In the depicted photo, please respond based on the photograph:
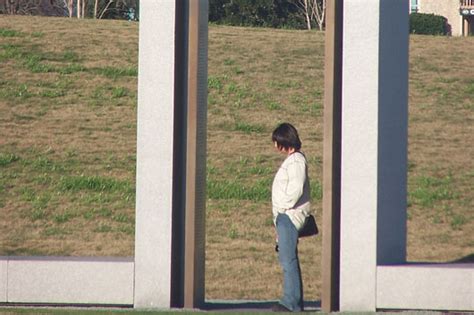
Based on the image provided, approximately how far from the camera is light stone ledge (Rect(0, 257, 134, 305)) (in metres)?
9.72

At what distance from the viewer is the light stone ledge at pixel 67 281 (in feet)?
31.9

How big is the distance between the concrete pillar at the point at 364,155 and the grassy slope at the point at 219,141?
392 centimetres

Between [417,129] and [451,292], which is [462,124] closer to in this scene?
[417,129]

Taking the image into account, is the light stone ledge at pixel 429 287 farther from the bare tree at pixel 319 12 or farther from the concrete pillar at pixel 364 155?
the bare tree at pixel 319 12

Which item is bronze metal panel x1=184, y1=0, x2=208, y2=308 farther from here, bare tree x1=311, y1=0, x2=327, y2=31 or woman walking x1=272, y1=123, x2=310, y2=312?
bare tree x1=311, y1=0, x2=327, y2=31

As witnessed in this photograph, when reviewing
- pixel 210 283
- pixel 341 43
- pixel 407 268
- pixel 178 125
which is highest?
pixel 341 43

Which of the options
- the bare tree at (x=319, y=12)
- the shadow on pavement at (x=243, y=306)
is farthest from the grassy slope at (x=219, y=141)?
the bare tree at (x=319, y=12)

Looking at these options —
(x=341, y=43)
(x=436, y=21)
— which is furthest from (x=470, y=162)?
(x=436, y=21)

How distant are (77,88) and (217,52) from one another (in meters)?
4.24

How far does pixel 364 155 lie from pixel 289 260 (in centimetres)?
109

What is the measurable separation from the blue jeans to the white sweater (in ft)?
0.22

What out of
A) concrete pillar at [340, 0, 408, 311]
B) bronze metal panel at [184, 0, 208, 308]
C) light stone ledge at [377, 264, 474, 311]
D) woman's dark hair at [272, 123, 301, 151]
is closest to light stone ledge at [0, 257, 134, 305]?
bronze metal panel at [184, 0, 208, 308]

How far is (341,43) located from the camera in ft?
32.1

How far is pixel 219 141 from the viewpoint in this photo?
65.7 feet
